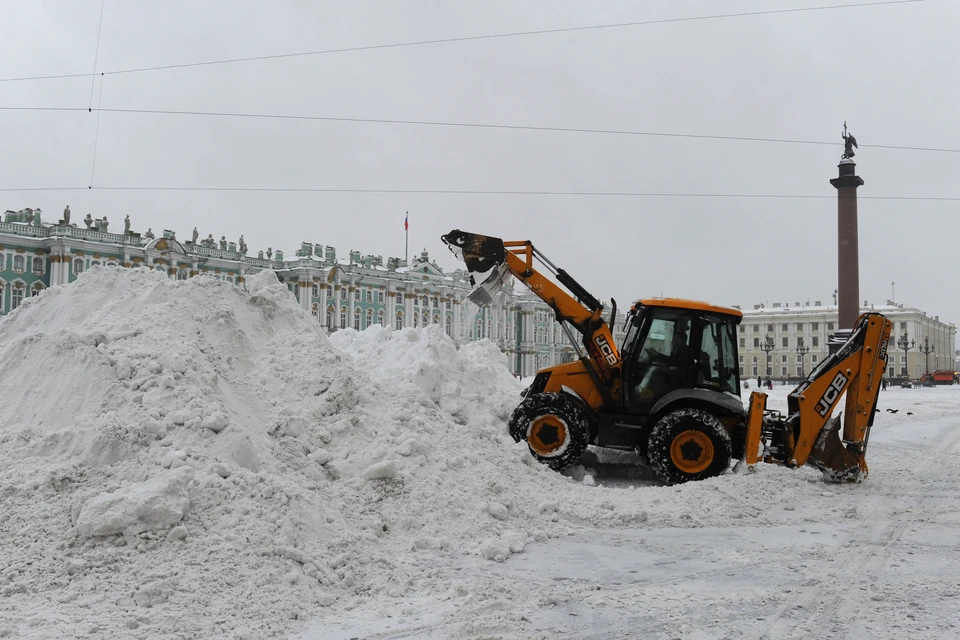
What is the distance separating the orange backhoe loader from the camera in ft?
28.3

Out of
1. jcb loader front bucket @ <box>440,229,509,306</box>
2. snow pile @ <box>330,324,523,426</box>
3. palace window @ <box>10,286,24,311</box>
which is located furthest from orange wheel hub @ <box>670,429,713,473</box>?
palace window @ <box>10,286,24,311</box>

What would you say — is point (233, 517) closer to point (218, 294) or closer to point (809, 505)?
point (218, 294)

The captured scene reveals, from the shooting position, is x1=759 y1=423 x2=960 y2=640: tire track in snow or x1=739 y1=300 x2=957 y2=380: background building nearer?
x1=759 y1=423 x2=960 y2=640: tire track in snow

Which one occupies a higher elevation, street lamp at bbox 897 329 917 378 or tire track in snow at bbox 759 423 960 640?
street lamp at bbox 897 329 917 378

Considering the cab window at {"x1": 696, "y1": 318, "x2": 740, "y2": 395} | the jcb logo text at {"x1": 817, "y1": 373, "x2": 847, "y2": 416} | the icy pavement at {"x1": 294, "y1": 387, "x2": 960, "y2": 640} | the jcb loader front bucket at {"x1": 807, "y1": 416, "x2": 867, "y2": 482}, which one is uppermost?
the cab window at {"x1": 696, "y1": 318, "x2": 740, "y2": 395}

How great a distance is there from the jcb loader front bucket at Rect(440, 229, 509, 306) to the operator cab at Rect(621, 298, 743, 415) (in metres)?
2.02

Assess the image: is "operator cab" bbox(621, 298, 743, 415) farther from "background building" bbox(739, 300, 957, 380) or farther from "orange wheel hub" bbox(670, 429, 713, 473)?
"background building" bbox(739, 300, 957, 380)

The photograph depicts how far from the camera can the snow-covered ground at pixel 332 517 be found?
4.46m

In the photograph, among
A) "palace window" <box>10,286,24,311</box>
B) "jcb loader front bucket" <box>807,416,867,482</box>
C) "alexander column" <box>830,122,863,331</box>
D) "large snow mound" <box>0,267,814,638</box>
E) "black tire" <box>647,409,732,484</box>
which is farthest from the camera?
"palace window" <box>10,286,24,311</box>

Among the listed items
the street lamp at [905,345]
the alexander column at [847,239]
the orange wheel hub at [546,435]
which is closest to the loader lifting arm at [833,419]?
the orange wheel hub at [546,435]

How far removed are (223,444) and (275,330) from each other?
3.26 m

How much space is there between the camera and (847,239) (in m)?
25.7

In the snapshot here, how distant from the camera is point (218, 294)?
29.0 ft

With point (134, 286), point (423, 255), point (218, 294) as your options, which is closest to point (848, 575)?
point (218, 294)
